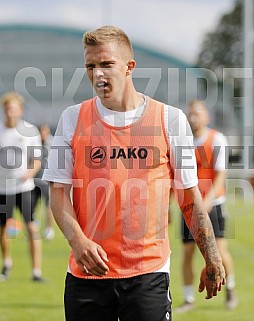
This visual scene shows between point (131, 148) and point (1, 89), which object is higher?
point (1, 89)

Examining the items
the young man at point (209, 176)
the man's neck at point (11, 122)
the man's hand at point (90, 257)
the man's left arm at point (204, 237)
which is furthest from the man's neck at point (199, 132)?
the man's hand at point (90, 257)

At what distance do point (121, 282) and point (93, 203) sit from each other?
1.36 feet

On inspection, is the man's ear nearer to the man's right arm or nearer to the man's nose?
the man's nose

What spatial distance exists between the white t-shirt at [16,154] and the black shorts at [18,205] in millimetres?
70

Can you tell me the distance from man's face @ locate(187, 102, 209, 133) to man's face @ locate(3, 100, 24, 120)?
246cm

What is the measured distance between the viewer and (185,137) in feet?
13.1

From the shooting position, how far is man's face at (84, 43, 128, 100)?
385 cm

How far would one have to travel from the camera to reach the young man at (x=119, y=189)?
397 centimetres

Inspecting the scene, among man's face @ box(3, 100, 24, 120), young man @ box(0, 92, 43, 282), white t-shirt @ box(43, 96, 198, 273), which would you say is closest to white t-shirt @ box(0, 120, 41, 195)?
young man @ box(0, 92, 43, 282)

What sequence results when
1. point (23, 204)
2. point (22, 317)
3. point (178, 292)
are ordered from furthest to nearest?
point (23, 204) → point (178, 292) → point (22, 317)

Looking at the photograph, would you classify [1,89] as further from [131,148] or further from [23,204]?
[131,148]

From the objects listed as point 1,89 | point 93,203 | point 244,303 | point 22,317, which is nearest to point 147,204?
point 93,203

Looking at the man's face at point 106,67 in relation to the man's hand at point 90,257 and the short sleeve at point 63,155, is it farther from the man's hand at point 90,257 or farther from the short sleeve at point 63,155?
the man's hand at point 90,257

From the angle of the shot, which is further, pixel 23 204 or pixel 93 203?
pixel 23 204
